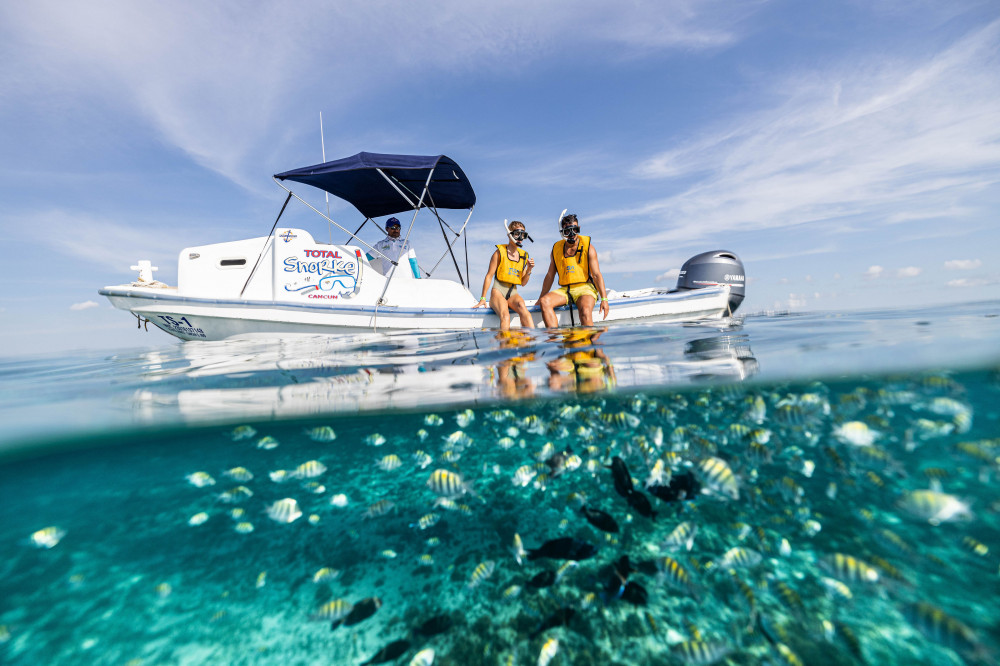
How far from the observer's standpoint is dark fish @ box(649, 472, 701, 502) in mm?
3699

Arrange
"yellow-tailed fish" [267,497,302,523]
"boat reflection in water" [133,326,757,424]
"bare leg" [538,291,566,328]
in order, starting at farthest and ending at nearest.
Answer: "bare leg" [538,291,566,328] → "boat reflection in water" [133,326,757,424] → "yellow-tailed fish" [267,497,302,523]

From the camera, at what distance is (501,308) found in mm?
9117

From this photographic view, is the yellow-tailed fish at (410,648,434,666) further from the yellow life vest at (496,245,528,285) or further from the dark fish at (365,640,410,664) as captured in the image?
the yellow life vest at (496,245,528,285)

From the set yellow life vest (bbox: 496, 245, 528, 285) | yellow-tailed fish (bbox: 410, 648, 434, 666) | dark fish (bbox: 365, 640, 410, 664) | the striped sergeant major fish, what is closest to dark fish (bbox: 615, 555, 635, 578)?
the striped sergeant major fish

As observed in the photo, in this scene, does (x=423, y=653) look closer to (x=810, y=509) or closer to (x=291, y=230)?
(x=810, y=509)

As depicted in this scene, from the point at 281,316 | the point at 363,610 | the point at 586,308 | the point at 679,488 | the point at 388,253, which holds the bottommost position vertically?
the point at 363,610

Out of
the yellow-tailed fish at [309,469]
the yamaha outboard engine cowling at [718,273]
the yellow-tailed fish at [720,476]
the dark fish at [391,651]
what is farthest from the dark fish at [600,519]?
the yamaha outboard engine cowling at [718,273]

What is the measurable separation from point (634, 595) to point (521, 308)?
6412mm

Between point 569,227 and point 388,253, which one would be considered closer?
point 569,227

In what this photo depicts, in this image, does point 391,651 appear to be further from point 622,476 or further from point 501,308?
point 501,308

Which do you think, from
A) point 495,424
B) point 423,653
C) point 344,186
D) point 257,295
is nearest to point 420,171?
point 344,186

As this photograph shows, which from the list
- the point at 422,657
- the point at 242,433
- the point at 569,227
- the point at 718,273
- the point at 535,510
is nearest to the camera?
the point at 422,657

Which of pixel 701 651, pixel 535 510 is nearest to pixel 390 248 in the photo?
pixel 535 510

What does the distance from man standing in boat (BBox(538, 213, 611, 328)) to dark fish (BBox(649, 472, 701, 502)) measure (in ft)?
17.8
